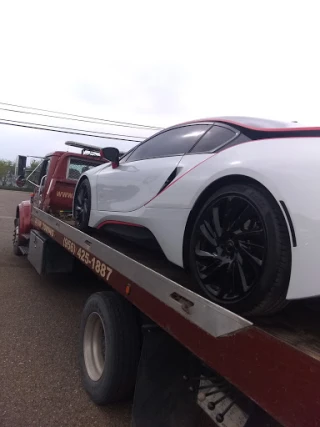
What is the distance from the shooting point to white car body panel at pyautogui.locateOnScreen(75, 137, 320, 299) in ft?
5.04

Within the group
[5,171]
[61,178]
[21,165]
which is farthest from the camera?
[5,171]

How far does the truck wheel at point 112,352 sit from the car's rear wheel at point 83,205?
1.18 metres

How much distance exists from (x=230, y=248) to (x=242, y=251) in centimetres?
9

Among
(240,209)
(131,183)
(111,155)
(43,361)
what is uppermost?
(111,155)

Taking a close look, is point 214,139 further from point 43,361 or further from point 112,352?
point 43,361

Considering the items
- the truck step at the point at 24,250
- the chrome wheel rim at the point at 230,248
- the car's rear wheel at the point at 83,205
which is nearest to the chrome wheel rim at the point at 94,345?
the car's rear wheel at the point at 83,205

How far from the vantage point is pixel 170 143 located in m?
3.04

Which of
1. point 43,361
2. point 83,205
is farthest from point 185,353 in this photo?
point 83,205

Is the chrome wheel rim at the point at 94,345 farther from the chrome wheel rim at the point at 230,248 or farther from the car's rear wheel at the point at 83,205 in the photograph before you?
the chrome wheel rim at the point at 230,248

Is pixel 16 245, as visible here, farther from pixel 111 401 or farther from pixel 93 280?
pixel 111 401

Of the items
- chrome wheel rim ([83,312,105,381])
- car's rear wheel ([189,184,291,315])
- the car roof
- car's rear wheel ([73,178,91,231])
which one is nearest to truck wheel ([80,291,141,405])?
chrome wheel rim ([83,312,105,381])

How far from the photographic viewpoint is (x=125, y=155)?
377 cm

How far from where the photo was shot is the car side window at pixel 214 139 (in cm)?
239

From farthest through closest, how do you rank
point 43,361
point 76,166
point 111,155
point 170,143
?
1. point 76,166
2. point 111,155
3. point 43,361
4. point 170,143
